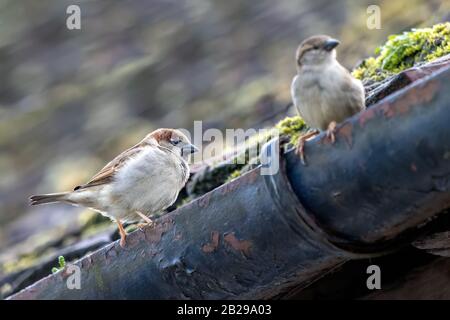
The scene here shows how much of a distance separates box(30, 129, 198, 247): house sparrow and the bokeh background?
1.33 m

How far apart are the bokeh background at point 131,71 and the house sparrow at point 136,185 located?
1331 millimetres

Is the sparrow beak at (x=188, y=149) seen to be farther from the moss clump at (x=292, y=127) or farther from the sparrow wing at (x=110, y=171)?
the moss clump at (x=292, y=127)

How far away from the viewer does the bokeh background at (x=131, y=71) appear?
20.1ft

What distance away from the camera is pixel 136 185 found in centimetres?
423

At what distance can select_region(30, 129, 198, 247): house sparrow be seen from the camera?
4.16m

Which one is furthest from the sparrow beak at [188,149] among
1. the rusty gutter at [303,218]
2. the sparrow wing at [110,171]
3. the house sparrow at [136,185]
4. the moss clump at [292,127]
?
the rusty gutter at [303,218]

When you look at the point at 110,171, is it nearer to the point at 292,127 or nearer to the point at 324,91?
the point at 292,127

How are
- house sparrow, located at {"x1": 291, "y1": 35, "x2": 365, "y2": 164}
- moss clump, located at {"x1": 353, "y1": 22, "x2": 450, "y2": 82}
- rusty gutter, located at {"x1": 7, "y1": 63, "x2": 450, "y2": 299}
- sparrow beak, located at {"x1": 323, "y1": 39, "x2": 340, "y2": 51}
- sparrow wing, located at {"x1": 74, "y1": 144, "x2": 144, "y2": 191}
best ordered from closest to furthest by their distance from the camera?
rusty gutter, located at {"x1": 7, "y1": 63, "x2": 450, "y2": 299} → house sparrow, located at {"x1": 291, "y1": 35, "x2": 365, "y2": 164} → sparrow beak, located at {"x1": 323, "y1": 39, "x2": 340, "y2": 51} → moss clump, located at {"x1": 353, "y1": 22, "x2": 450, "y2": 82} → sparrow wing, located at {"x1": 74, "y1": 144, "x2": 144, "y2": 191}

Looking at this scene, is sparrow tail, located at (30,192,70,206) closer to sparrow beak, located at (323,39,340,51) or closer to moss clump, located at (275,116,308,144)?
moss clump, located at (275,116,308,144)

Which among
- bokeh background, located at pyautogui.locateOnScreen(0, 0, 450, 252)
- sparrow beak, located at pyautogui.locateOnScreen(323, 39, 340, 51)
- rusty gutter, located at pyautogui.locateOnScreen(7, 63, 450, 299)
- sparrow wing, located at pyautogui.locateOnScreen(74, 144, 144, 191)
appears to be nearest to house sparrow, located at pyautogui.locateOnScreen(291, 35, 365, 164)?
sparrow beak, located at pyautogui.locateOnScreen(323, 39, 340, 51)

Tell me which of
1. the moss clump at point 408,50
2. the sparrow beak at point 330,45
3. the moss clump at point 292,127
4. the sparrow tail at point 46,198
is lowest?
the sparrow tail at point 46,198

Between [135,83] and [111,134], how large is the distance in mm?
547

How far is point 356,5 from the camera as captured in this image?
21.4ft
